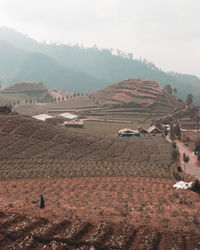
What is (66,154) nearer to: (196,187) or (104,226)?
(196,187)

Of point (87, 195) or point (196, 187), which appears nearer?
point (87, 195)

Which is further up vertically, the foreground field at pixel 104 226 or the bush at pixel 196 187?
the foreground field at pixel 104 226

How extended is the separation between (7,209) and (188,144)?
87.5 m

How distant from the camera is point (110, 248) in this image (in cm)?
1655

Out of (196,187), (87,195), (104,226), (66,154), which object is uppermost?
(104,226)

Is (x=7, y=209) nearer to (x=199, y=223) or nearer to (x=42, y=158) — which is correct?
(x=199, y=223)

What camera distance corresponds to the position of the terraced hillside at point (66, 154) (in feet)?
170

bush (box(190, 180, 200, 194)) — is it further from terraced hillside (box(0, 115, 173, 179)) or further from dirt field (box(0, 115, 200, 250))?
terraced hillside (box(0, 115, 173, 179))

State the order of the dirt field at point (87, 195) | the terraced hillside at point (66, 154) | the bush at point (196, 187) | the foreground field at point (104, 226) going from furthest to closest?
1. the terraced hillside at point (66, 154)
2. the bush at point (196, 187)
3. the dirt field at point (87, 195)
4. the foreground field at point (104, 226)

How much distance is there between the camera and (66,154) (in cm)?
6656

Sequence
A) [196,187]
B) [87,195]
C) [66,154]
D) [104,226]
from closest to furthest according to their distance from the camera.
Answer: [104,226] → [87,195] → [196,187] → [66,154]

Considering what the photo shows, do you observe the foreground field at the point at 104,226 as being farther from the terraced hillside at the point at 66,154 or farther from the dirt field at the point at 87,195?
the terraced hillside at the point at 66,154

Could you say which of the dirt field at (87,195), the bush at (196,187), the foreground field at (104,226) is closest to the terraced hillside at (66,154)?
the dirt field at (87,195)

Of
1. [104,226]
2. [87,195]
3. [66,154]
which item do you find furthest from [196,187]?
[66,154]
